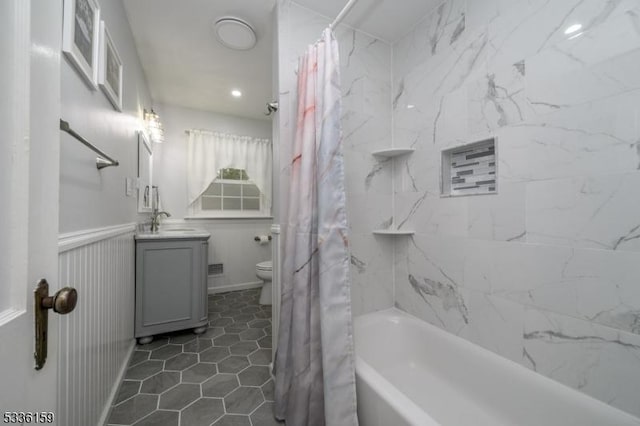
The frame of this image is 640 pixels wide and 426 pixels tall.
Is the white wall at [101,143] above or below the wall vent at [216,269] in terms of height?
above

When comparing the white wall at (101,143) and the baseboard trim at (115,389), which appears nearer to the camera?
the white wall at (101,143)

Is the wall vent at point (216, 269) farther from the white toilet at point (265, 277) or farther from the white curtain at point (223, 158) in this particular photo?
the white curtain at point (223, 158)

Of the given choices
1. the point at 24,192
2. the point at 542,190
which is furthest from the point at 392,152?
the point at 24,192

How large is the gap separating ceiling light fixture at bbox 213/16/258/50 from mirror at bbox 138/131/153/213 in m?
1.06

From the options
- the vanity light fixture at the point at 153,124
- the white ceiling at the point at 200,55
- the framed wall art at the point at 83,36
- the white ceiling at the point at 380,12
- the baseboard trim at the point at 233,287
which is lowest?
the baseboard trim at the point at 233,287

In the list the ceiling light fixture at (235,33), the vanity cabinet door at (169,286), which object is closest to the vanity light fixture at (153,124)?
the ceiling light fixture at (235,33)

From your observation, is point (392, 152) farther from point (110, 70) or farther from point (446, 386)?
point (110, 70)

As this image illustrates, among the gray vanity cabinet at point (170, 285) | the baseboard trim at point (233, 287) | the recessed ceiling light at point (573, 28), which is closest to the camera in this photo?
the recessed ceiling light at point (573, 28)

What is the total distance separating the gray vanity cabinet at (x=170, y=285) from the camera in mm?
1883

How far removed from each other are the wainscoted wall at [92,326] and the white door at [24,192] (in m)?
0.48

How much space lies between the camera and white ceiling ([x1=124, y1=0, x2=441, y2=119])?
59.6 inches

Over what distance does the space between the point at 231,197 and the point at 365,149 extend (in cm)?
233

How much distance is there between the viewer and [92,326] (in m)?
1.03

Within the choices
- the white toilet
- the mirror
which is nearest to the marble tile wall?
the white toilet
